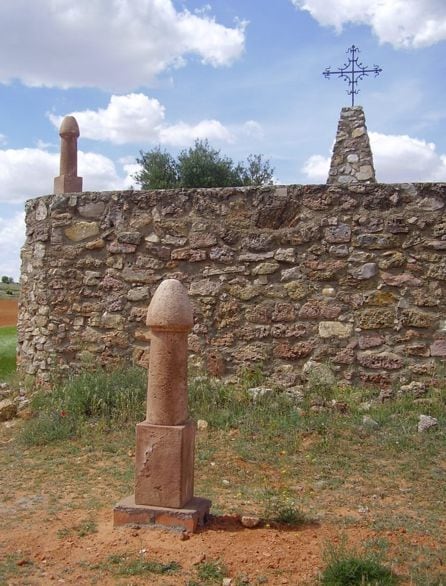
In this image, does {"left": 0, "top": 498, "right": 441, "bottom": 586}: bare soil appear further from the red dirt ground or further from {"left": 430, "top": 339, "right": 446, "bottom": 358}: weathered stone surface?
{"left": 430, "top": 339, "right": 446, "bottom": 358}: weathered stone surface

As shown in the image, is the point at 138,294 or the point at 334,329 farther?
the point at 138,294

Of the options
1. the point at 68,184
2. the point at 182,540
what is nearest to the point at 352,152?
the point at 68,184

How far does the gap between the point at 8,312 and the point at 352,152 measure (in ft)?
61.3

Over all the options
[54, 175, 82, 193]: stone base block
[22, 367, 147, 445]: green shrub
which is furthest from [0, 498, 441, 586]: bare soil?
[54, 175, 82, 193]: stone base block

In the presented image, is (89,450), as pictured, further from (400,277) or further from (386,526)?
(400,277)

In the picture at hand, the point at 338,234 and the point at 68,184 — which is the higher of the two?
the point at 68,184

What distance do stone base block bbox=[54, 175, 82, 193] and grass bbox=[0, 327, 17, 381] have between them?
315 centimetres

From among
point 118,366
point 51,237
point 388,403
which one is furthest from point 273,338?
point 51,237

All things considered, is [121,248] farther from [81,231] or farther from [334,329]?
[334,329]

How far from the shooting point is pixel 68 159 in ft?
29.2

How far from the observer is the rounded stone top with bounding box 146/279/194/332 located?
4203mm

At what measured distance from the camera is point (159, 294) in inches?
170

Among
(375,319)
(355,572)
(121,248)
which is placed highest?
(121,248)

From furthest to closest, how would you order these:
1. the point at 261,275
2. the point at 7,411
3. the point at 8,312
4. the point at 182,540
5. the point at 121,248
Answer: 1. the point at 8,312
2. the point at 121,248
3. the point at 7,411
4. the point at 261,275
5. the point at 182,540
